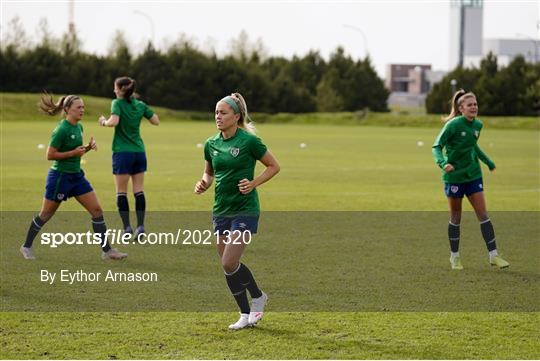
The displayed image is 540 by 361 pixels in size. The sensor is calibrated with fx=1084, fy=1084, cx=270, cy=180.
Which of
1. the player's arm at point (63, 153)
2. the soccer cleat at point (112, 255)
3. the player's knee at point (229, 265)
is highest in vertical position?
the player's arm at point (63, 153)

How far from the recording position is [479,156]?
12.5 meters

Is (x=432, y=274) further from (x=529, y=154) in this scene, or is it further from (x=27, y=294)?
(x=529, y=154)

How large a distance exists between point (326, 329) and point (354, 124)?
72.9 m

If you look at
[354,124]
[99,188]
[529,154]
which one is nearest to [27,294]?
[99,188]

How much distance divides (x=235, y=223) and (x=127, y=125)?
227 inches

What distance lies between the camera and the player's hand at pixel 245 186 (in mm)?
8648

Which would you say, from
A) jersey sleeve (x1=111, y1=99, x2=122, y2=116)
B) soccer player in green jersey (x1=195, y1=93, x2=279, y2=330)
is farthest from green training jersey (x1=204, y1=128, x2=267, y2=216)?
jersey sleeve (x1=111, y1=99, x2=122, y2=116)

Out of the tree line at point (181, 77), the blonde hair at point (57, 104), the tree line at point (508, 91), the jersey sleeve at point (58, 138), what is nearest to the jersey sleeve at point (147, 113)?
the blonde hair at point (57, 104)

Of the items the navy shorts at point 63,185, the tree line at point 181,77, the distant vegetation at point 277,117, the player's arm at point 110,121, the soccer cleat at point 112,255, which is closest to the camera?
the navy shorts at point 63,185

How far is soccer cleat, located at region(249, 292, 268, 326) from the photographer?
8.98m

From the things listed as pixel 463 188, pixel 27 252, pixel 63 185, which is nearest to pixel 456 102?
pixel 463 188

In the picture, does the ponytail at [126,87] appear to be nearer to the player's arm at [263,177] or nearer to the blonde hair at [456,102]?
the blonde hair at [456,102]

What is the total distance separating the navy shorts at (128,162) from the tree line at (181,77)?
247ft

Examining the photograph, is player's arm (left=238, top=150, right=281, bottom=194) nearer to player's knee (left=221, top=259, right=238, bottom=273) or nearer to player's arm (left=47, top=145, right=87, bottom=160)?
player's knee (left=221, top=259, right=238, bottom=273)
